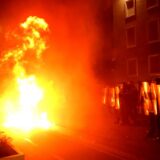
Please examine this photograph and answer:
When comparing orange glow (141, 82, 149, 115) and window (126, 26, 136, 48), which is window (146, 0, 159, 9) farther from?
orange glow (141, 82, 149, 115)

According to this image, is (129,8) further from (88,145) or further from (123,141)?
(88,145)

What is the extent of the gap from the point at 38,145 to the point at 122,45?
16977 millimetres

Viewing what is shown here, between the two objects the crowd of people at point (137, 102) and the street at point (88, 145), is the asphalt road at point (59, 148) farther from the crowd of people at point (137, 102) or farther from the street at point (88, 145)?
the crowd of people at point (137, 102)

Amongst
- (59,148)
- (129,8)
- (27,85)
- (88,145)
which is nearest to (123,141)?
(88,145)

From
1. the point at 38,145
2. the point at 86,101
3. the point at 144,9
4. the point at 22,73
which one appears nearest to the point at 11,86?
the point at 22,73

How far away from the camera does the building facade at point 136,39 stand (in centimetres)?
2189

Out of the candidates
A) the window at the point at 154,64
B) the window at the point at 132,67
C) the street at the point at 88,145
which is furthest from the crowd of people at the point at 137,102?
the window at the point at 132,67

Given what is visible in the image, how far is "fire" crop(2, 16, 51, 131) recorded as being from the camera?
54.1 feet

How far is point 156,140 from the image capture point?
10539 millimetres

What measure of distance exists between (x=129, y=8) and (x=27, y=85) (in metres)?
11.2

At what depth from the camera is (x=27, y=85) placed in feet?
64.2

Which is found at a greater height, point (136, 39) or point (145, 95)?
point (136, 39)

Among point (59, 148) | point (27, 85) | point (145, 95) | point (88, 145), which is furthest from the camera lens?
point (27, 85)

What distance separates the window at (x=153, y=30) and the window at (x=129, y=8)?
7.85ft
